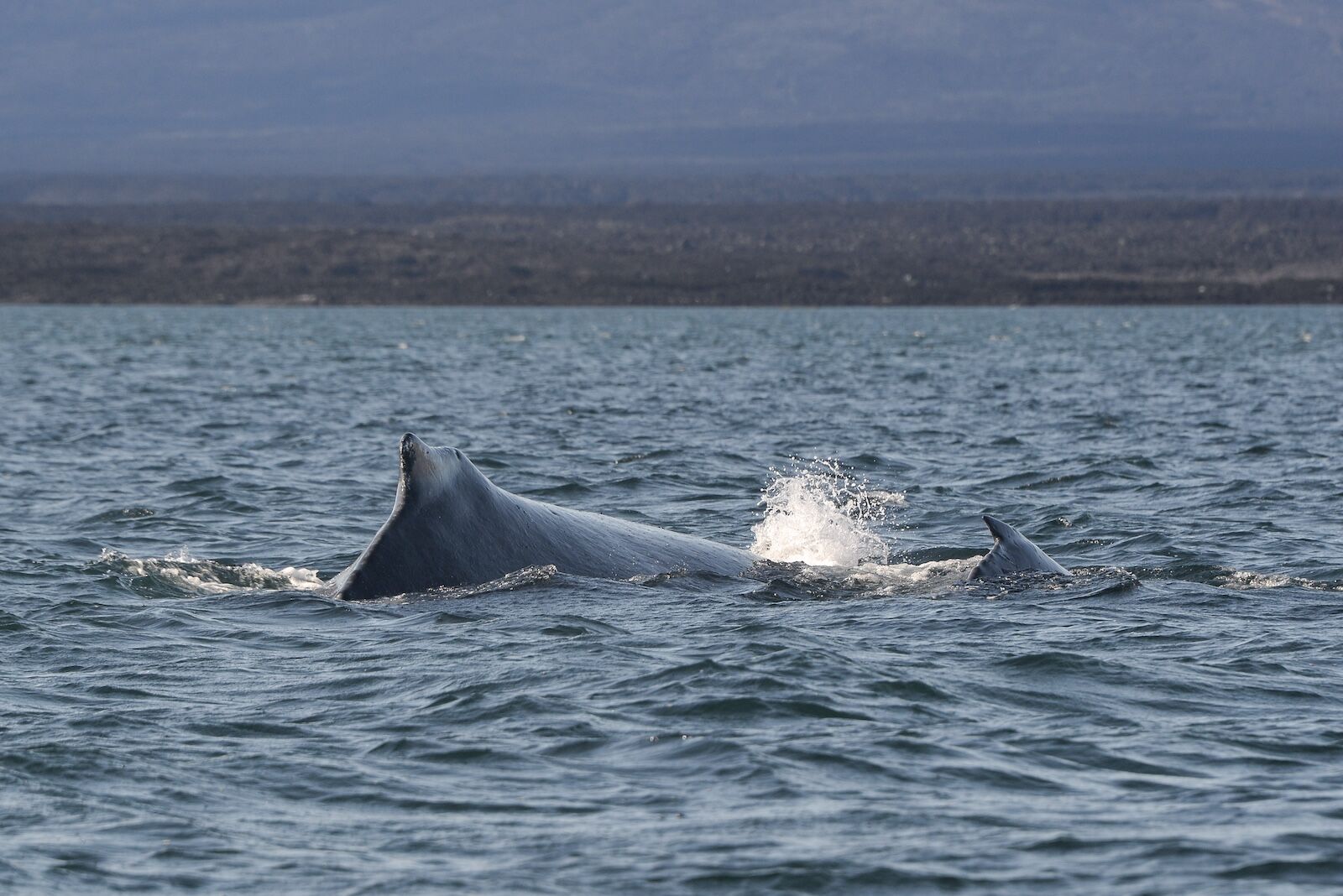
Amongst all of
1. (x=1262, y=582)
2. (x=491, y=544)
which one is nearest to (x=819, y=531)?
(x=1262, y=582)

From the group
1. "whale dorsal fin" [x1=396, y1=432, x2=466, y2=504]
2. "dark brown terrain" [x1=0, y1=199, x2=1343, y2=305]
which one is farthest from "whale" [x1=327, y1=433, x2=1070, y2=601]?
"dark brown terrain" [x1=0, y1=199, x2=1343, y2=305]

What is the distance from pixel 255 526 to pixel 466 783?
1091 centimetres

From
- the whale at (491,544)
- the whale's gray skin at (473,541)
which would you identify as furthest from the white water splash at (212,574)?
the whale's gray skin at (473,541)

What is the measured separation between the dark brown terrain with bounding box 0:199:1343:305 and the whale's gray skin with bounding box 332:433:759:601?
11223cm

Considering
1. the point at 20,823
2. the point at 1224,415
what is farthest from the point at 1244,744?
the point at 1224,415

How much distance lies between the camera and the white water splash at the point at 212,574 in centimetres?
1545

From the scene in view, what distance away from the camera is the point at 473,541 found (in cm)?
1352

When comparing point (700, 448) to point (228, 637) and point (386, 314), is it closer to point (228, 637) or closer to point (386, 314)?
point (228, 637)

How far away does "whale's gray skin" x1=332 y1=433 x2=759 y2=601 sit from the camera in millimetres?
12898

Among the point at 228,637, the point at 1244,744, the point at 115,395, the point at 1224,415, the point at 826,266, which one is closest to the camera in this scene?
the point at 1244,744

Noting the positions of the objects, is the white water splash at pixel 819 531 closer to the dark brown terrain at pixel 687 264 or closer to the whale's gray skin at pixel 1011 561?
the whale's gray skin at pixel 1011 561

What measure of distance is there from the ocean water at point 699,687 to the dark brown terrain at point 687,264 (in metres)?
102

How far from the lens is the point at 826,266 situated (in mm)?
138625

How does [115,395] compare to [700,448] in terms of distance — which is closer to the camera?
[700,448]
